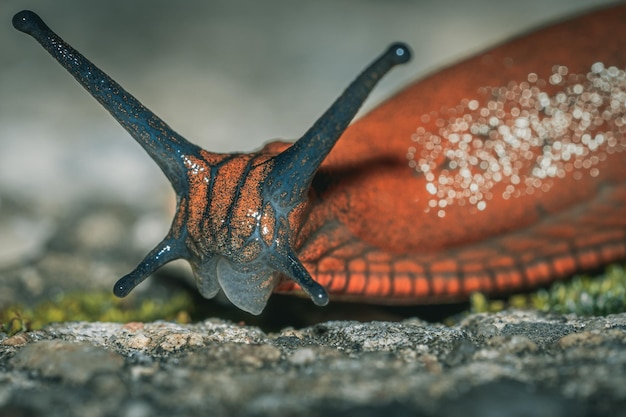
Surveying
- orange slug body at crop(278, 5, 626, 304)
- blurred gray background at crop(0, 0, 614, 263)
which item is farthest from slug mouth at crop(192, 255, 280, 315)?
blurred gray background at crop(0, 0, 614, 263)

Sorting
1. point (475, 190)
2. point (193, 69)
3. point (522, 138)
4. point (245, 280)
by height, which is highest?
point (193, 69)

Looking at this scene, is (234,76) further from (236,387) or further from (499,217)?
(236,387)

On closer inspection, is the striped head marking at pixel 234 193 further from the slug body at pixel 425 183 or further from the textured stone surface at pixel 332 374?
the textured stone surface at pixel 332 374

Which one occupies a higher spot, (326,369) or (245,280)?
(245,280)

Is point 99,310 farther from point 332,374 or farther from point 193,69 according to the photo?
point 193,69

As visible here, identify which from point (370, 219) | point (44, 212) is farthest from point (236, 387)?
point (44, 212)

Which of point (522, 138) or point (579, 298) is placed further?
point (522, 138)

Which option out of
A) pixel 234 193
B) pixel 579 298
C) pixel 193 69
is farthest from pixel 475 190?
pixel 193 69
